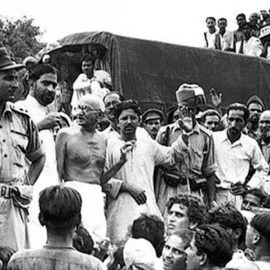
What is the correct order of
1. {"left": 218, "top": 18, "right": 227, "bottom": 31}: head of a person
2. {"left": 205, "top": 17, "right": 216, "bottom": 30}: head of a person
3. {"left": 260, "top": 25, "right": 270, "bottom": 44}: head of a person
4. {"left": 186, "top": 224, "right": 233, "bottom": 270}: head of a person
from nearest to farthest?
{"left": 186, "top": 224, "right": 233, "bottom": 270}: head of a person < {"left": 260, "top": 25, "right": 270, "bottom": 44}: head of a person < {"left": 218, "top": 18, "right": 227, "bottom": 31}: head of a person < {"left": 205, "top": 17, "right": 216, "bottom": 30}: head of a person

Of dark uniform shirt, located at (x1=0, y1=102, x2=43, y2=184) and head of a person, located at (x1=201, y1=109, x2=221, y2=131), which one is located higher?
dark uniform shirt, located at (x1=0, y1=102, x2=43, y2=184)

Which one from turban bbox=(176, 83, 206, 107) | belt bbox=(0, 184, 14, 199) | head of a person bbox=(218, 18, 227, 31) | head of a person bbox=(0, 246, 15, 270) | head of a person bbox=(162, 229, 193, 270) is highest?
belt bbox=(0, 184, 14, 199)

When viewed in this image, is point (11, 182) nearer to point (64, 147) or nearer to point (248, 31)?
point (64, 147)

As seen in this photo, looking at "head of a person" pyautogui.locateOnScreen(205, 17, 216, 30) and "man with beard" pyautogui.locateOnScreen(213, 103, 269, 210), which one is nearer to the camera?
"man with beard" pyautogui.locateOnScreen(213, 103, 269, 210)

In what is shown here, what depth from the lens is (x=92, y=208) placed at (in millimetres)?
10008

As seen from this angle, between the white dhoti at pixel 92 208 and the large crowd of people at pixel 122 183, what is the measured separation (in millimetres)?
12

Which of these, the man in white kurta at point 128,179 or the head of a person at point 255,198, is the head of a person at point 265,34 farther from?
the head of a person at point 255,198

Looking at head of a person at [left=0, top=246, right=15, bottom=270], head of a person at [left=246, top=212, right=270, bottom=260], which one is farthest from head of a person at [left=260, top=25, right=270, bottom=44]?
head of a person at [left=0, top=246, right=15, bottom=270]

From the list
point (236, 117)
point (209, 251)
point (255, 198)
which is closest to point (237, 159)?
point (236, 117)

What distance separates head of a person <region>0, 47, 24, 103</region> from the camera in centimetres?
804

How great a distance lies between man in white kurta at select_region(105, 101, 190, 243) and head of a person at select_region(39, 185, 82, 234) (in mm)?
4466

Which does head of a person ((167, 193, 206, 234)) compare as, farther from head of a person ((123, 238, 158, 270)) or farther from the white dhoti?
the white dhoti

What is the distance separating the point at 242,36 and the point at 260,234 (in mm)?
12885

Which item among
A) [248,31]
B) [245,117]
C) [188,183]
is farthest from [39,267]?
[248,31]
